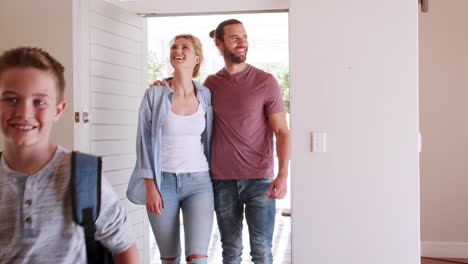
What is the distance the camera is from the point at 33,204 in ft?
3.39

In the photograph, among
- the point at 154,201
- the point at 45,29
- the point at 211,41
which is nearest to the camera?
the point at 154,201

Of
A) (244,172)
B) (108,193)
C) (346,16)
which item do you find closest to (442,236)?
(346,16)

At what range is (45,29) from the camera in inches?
120

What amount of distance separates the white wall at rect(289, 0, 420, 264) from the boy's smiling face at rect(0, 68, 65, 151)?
1.95m

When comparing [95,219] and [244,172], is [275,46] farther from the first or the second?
[95,219]

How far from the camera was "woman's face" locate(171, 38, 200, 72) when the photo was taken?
2.44m

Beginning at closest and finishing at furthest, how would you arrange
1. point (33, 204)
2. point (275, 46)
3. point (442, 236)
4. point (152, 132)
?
point (33, 204), point (152, 132), point (442, 236), point (275, 46)

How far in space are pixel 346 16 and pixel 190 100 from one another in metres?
1.04

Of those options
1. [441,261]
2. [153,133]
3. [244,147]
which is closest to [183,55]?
[153,133]

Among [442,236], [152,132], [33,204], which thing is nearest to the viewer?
[33,204]

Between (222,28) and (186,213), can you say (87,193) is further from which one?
(222,28)

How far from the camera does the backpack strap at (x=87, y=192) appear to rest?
1.05 meters

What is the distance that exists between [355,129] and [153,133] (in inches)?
44.7

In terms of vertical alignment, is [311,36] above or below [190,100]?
above
